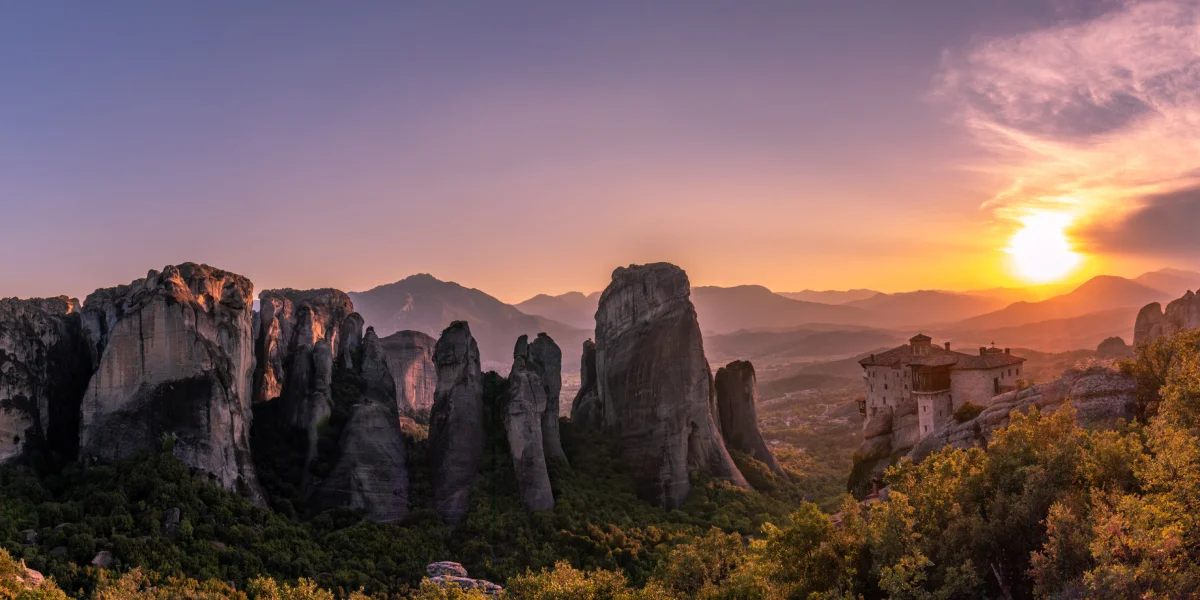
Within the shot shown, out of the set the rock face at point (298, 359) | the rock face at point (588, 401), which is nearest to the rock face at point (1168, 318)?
the rock face at point (588, 401)

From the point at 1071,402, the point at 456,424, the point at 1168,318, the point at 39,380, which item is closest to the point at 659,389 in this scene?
the point at 456,424

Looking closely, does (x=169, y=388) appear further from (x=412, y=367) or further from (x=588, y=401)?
(x=412, y=367)

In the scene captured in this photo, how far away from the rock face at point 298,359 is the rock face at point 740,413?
35.2 m

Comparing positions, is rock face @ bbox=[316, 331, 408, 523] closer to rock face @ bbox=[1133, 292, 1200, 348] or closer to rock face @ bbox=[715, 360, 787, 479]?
rock face @ bbox=[715, 360, 787, 479]

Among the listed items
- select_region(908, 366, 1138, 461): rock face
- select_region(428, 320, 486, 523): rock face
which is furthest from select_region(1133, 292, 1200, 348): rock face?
select_region(428, 320, 486, 523): rock face

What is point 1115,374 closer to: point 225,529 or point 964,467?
point 964,467

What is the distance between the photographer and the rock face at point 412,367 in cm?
11225

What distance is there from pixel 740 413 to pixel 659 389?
1737 centimetres

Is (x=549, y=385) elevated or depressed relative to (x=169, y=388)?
depressed

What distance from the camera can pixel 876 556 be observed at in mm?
29359

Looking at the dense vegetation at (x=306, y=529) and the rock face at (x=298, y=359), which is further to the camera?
the rock face at (x=298, y=359)

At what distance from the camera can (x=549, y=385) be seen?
212ft

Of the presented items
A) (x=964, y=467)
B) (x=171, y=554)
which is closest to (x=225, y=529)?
(x=171, y=554)

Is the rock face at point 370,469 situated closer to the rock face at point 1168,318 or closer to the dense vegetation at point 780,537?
the dense vegetation at point 780,537
